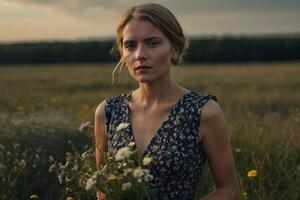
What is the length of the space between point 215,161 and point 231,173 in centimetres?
10

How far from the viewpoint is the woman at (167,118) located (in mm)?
2527

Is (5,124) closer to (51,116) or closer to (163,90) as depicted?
(51,116)

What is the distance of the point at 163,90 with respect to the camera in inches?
105

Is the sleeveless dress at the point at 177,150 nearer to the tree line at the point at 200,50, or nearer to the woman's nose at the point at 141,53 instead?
the woman's nose at the point at 141,53

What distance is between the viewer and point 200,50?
55750 mm

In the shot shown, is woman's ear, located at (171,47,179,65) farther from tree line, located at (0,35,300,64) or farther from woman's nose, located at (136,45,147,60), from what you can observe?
tree line, located at (0,35,300,64)

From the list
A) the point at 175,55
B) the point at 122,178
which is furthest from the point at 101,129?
the point at 122,178

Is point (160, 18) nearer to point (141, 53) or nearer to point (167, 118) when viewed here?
point (141, 53)

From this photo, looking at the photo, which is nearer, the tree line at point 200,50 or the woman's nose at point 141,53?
the woman's nose at point 141,53

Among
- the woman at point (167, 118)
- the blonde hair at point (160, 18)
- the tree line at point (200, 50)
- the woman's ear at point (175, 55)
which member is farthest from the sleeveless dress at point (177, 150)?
the tree line at point (200, 50)

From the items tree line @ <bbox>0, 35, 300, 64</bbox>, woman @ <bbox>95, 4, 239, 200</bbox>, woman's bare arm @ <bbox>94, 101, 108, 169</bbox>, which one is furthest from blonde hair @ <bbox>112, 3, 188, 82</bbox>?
tree line @ <bbox>0, 35, 300, 64</bbox>

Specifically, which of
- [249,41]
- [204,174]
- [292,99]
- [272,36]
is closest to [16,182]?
[204,174]

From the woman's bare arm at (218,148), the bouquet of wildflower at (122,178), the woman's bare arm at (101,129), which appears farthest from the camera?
the woman's bare arm at (101,129)

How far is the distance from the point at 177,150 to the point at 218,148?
175 millimetres
